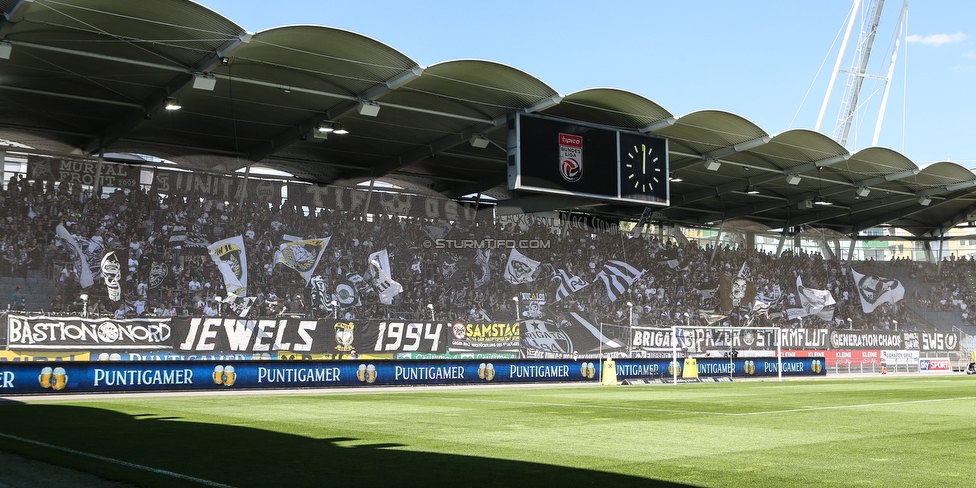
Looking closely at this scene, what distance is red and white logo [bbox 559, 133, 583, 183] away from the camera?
101ft

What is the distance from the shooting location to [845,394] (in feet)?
80.6

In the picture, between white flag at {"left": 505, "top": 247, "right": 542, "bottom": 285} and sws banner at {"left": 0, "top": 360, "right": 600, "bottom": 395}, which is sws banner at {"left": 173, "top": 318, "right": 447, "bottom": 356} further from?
white flag at {"left": 505, "top": 247, "right": 542, "bottom": 285}

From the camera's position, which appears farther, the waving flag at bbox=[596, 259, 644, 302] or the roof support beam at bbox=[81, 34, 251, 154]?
the waving flag at bbox=[596, 259, 644, 302]

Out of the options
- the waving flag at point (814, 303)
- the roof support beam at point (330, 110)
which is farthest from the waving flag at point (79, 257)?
the waving flag at point (814, 303)

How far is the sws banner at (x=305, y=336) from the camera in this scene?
101 ft

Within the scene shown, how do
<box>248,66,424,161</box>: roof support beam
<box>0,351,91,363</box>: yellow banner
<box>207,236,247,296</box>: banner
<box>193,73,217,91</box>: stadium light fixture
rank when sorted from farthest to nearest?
Result: 1. <box>207,236,247,296</box>: banner
2. <box>248,66,424,161</box>: roof support beam
3. <box>193,73,217,91</box>: stadium light fixture
4. <box>0,351,91,363</box>: yellow banner

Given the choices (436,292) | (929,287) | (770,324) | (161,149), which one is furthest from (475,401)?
(929,287)

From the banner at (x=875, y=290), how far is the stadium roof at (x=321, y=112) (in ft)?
28.8

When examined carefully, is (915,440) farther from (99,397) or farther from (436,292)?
(436,292)

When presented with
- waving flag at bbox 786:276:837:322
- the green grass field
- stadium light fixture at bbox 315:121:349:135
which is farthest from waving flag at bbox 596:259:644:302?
the green grass field

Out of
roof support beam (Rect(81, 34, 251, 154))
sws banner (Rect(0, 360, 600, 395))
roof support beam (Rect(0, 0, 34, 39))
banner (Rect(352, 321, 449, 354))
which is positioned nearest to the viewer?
roof support beam (Rect(0, 0, 34, 39))

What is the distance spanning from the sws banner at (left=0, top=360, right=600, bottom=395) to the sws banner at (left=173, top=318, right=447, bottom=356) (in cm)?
466

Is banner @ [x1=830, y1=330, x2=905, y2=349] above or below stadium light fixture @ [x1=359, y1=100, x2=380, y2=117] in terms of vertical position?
below

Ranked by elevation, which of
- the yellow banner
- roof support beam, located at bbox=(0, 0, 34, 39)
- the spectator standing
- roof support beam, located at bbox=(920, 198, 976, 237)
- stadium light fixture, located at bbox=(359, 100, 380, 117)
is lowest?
the yellow banner
